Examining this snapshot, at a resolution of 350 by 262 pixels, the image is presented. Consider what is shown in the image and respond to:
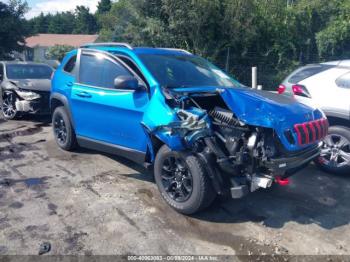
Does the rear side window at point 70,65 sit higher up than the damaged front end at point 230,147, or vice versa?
the rear side window at point 70,65

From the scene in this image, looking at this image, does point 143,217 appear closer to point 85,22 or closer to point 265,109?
point 265,109

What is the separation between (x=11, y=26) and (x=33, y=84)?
45.2 ft

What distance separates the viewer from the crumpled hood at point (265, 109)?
11.8 ft

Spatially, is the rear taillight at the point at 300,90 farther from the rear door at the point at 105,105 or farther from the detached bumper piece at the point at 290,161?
the rear door at the point at 105,105

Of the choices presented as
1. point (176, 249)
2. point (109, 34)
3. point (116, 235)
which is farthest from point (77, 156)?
point (109, 34)

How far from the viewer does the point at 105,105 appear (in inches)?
194

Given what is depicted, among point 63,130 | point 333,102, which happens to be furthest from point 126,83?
point 333,102

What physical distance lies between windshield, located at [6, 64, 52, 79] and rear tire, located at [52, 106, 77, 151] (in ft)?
12.9

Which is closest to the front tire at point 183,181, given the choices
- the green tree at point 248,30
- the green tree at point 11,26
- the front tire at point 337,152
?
the front tire at point 337,152

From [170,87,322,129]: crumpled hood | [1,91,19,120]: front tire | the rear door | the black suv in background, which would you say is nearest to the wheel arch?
[170,87,322,129]: crumpled hood

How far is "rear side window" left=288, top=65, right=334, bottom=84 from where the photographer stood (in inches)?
223

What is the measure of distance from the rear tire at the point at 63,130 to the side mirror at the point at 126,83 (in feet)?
6.36

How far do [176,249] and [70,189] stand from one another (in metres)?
1.99

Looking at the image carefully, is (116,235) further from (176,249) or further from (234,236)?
(234,236)
